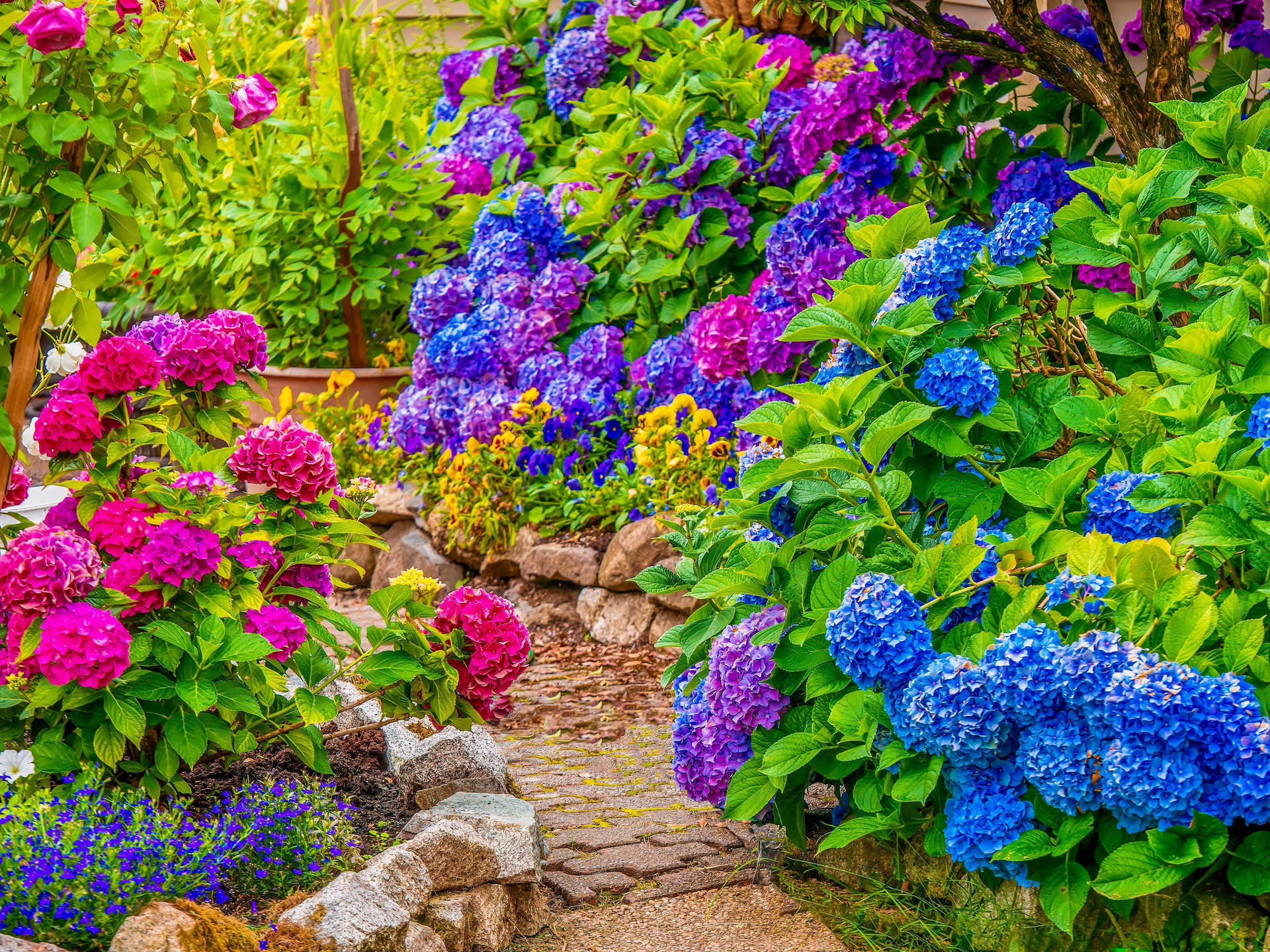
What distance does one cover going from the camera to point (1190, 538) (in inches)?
75.9

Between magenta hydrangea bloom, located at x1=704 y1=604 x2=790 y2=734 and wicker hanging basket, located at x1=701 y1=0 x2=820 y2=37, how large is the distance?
353 centimetres

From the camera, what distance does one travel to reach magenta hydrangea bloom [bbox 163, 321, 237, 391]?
2389mm

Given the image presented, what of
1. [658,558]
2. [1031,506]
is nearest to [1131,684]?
[1031,506]

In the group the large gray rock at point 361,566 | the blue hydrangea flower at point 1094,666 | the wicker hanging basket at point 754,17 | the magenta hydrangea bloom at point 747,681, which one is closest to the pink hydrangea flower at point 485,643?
the magenta hydrangea bloom at point 747,681

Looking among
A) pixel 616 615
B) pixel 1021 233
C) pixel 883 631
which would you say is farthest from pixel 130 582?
pixel 616 615

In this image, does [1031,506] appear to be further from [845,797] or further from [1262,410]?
[845,797]

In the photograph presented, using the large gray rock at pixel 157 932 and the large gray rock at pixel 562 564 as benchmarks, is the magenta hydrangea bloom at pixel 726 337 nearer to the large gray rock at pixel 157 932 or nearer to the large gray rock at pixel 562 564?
the large gray rock at pixel 562 564

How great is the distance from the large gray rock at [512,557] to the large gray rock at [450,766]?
6.01ft

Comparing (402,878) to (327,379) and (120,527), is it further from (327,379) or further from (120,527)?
(327,379)

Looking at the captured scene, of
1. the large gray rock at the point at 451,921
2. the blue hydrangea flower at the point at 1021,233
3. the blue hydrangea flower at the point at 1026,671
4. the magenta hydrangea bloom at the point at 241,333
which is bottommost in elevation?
the large gray rock at the point at 451,921

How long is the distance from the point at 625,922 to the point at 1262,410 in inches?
60.4

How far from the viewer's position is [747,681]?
7.74 feet

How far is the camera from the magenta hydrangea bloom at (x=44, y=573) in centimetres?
204

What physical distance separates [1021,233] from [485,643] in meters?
1.36
